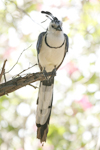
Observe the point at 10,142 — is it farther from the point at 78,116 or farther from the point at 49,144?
the point at 78,116

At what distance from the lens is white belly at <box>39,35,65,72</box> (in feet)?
7.93

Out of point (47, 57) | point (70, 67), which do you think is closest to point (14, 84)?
point (47, 57)

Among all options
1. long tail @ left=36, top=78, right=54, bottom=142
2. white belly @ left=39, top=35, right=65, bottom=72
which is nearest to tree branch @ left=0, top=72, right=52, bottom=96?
white belly @ left=39, top=35, right=65, bottom=72

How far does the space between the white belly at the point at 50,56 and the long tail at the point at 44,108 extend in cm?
19

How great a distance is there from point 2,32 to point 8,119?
1365mm

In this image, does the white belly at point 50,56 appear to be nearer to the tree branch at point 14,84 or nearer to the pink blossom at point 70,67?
the tree branch at point 14,84

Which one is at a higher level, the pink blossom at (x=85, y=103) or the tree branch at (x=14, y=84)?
the pink blossom at (x=85, y=103)

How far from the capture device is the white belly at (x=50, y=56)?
242cm

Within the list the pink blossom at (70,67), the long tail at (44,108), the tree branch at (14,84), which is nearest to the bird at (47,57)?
the long tail at (44,108)

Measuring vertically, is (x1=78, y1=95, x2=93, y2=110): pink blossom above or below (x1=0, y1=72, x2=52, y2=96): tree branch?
above

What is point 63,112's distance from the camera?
3744 millimetres

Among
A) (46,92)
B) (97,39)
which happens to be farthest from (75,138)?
(97,39)

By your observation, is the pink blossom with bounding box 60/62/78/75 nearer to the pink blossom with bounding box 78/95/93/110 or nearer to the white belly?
the pink blossom with bounding box 78/95/93/110

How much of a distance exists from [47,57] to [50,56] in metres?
0.04
